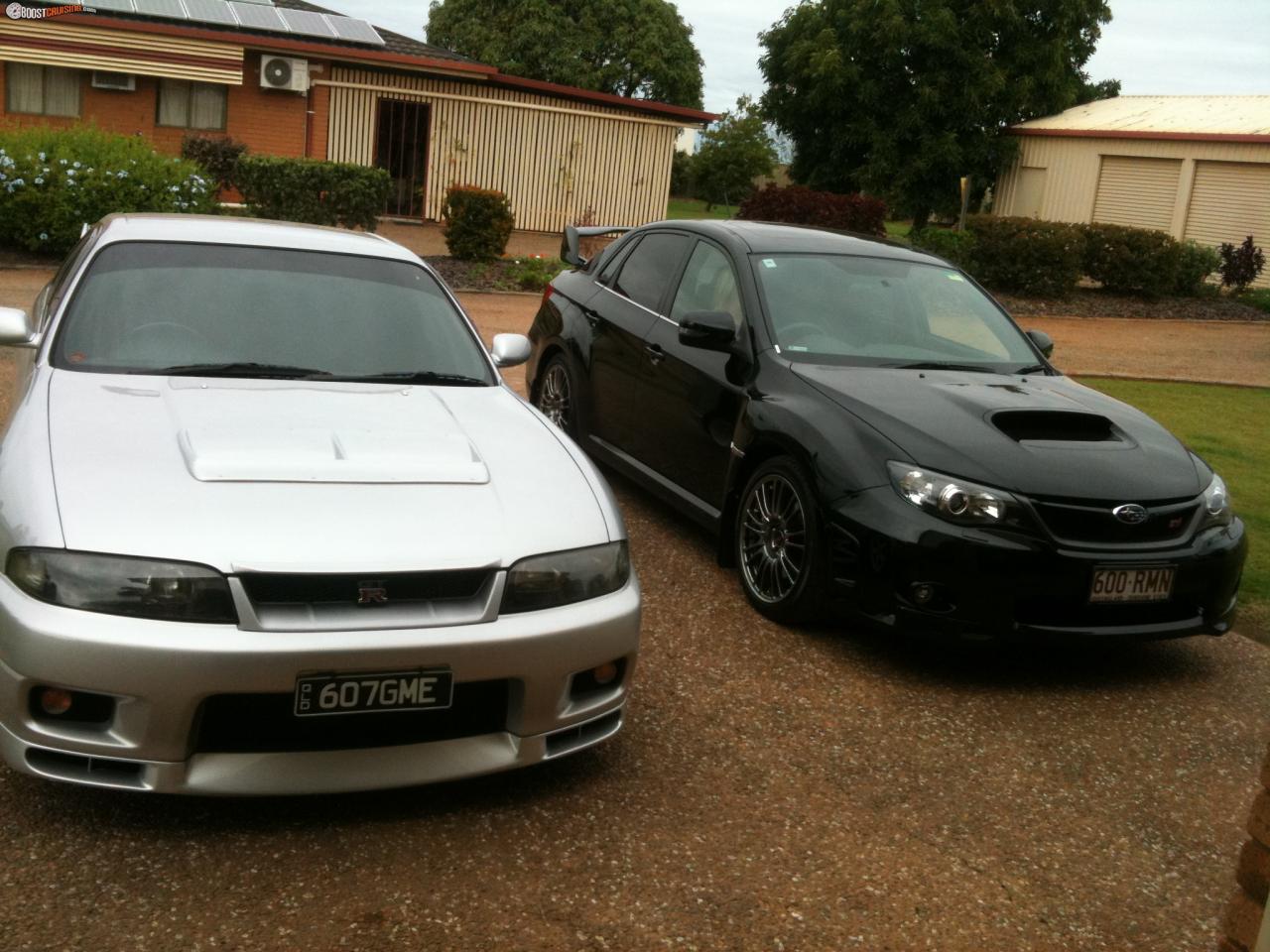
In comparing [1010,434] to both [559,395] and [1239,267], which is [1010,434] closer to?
[559,395]

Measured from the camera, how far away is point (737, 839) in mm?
3705

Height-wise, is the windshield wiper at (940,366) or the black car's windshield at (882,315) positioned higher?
the black car's windshield at (882,315)

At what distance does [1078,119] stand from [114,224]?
32.3 metres

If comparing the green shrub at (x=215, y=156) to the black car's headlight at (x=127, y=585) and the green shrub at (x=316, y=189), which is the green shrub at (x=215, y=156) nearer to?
the green shrub at (x=316, y=189)

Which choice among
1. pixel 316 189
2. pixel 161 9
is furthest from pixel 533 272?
pixel 161 9

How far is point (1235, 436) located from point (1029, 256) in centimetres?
968

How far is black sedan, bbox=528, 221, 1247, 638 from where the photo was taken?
15.9 feet

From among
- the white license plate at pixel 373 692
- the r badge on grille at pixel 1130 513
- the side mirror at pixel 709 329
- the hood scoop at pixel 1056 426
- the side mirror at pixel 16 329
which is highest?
the side mirror at pixel 709 329

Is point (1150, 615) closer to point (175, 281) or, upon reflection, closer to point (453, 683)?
point (453, 683)

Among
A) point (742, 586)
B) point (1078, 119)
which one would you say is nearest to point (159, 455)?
point (742, 586)

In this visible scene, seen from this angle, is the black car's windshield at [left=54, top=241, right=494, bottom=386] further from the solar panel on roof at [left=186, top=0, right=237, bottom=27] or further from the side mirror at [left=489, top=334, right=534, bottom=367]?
the solar panel on roof at [left=186, top=0, right=237, bottom=27]

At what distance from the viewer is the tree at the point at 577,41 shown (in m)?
50.1

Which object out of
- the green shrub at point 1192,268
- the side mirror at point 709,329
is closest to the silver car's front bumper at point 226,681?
the side mirror at point 709,329

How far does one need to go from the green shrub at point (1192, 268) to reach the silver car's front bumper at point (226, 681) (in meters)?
20.2
